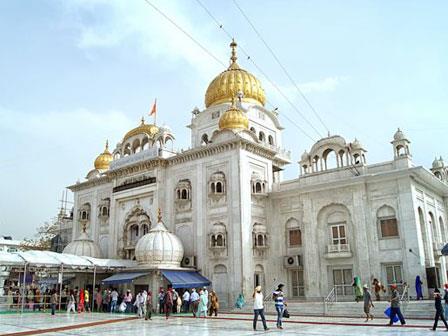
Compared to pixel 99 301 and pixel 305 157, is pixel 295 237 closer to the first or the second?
pixel 305 157

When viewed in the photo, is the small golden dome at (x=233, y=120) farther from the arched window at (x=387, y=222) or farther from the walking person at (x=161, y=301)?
the walking person at (x=161, y=301)

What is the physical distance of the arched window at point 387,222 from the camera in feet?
76.4

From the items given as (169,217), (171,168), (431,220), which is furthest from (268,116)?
(431,220)

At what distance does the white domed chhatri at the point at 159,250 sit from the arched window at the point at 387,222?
11.4 m

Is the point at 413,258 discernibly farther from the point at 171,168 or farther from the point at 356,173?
the point at 171,168

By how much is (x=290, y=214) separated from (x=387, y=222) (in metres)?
5.75

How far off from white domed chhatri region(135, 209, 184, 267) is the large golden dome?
12723mm

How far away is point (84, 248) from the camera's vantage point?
99.0 ft

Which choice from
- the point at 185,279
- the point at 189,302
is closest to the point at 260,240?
the point at 185,279

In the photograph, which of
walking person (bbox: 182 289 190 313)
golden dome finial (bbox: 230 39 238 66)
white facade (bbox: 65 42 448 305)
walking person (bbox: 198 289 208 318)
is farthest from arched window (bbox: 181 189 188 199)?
golden dome finial (bbox: 230 39 238 66)

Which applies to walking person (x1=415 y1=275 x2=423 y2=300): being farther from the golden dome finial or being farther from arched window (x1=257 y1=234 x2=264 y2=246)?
the golden dome finial

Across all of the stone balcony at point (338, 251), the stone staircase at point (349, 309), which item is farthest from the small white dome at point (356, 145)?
the stone staircase at point (349, 309)

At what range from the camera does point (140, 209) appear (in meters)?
30.4

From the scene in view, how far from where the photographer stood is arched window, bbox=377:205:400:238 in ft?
76.4
